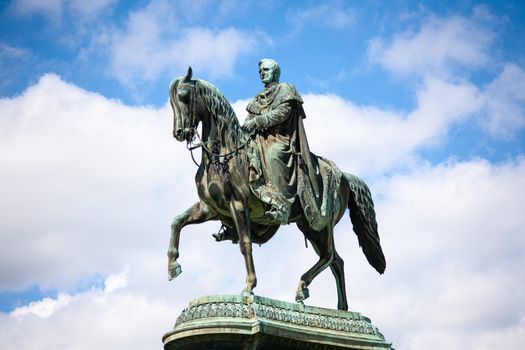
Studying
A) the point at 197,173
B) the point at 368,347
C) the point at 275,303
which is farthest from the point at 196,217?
the point at 368,347

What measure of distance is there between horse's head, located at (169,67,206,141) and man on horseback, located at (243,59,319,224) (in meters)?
1.06

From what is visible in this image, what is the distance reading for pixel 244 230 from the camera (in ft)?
63.9

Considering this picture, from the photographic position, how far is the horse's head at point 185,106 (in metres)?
19.5

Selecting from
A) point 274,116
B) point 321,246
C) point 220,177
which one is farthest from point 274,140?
point 321,246

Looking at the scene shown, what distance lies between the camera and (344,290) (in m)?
20.8

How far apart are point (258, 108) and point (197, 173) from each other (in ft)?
5.71

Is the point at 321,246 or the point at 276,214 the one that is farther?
the point at 321,246

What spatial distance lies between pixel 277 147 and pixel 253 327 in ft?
11.0

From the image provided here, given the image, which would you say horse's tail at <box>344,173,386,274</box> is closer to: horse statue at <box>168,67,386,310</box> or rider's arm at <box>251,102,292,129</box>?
horse statue at <box>168,67,386,310</box>

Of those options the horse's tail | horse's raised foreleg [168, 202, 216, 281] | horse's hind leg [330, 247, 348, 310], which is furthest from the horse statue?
the horse's tail

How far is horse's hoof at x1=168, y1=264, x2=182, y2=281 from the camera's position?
19.5 metres

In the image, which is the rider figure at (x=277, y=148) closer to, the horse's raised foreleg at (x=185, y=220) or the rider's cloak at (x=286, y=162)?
the rider's cloak at (x=286, y=162)

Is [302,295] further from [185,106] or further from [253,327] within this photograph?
[185,106]

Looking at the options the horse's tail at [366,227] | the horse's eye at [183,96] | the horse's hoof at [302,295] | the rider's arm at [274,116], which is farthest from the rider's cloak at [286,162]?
the horse's eye at [183,96]
